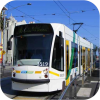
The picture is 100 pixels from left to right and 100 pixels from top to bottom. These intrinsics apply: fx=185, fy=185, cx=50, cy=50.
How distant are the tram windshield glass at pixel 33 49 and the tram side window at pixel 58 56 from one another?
314 mm

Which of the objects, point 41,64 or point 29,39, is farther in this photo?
point 29,39

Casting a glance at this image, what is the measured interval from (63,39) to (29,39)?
1.59m

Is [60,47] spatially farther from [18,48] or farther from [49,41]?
[18,48]

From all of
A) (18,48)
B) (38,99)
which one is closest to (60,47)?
(18,48)

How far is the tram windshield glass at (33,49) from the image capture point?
24.5 ft

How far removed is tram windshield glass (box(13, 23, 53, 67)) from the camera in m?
7.45

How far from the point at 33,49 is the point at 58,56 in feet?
3.71

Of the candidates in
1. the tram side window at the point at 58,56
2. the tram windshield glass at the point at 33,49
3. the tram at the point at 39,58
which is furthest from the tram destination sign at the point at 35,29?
the tram side window at the point at 58,56

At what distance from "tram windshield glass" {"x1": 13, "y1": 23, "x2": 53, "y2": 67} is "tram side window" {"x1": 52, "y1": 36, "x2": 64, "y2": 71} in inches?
12.4

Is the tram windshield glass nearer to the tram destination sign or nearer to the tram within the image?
the tram

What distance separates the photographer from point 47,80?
23.7 ft

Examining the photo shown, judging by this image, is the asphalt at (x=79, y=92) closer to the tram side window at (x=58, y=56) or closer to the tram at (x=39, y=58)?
the tram at (x=39, y=58)

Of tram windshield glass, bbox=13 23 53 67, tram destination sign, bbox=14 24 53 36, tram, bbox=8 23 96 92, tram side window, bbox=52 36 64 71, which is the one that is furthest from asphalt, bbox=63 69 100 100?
tram destination sign, bbox=14 24 53 36

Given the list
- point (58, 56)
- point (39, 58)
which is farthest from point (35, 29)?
point (58, 56)
